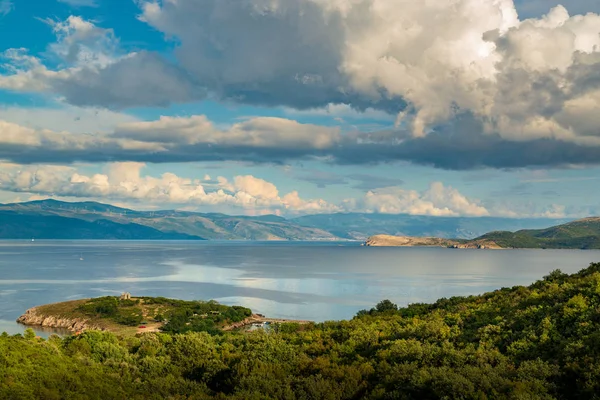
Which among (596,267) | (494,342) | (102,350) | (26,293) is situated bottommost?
(26,293)

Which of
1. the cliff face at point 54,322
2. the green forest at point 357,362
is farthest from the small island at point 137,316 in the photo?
the green forest at point 357,362

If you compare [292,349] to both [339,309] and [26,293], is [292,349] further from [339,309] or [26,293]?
[26,293]

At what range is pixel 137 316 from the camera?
122688 millimetres

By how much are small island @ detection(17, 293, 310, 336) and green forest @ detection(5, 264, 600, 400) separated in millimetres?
50491

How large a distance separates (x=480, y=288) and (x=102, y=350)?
158274 millimetres

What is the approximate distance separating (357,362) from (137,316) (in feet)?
288

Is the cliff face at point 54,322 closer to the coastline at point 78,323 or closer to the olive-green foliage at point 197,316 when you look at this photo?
the coastline at point 78,323

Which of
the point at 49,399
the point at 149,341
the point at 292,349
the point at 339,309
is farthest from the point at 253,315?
the point at 49,399

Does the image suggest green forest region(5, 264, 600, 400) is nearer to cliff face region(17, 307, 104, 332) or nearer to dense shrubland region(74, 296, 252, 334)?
dense shrubland region(74, 296, 252, 334)

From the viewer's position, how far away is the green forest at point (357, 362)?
3672cm

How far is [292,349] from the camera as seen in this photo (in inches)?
2047

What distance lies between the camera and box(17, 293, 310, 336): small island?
371 feet

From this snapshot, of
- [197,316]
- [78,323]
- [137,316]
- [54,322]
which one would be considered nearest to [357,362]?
[197,316]

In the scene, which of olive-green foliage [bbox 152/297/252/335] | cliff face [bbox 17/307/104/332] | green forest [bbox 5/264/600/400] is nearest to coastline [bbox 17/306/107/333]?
cliff face [bbox 17/307/104/332]
